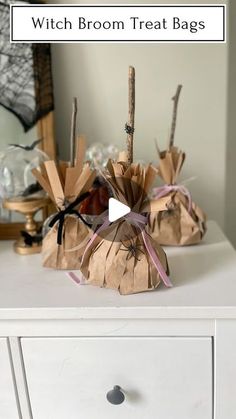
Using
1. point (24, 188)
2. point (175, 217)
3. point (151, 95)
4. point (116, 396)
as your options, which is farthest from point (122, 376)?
point (151, 95)

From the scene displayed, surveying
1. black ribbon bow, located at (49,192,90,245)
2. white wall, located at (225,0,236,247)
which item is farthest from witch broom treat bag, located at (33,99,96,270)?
white wall, located at (225,0,236,247)

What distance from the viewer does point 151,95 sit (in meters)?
0.96

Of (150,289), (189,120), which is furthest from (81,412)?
(189,120)

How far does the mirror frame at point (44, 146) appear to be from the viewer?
0.93 metres

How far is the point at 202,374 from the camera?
2.18 feet

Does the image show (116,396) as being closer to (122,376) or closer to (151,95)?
(122,376)

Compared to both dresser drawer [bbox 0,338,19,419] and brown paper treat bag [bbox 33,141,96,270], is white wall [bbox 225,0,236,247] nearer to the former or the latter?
brown paper treat bag [bbox 33,141,96,270]

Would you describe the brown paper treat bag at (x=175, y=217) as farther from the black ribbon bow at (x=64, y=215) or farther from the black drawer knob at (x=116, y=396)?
the black drawer knob at (x=116, y=396)

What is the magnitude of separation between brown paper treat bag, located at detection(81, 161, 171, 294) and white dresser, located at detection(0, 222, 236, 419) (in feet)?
0.08

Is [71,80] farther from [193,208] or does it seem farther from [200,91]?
[193,208]

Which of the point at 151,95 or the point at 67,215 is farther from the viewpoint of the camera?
the point at 151,95

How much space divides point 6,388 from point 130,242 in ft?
1.00
